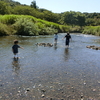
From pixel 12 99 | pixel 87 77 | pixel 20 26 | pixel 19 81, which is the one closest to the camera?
pixel 12 99

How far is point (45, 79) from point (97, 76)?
3.76 metres

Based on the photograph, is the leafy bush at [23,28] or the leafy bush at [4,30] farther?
the leafy bush at [23,28]

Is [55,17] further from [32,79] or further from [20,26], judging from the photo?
[32,79]

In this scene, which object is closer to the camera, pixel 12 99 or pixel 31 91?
pixel 12 99

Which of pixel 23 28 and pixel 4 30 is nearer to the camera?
pixel 4 30

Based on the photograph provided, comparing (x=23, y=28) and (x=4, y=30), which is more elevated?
(x=23, y=28)

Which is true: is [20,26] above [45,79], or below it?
above

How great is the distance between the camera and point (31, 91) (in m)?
6.95

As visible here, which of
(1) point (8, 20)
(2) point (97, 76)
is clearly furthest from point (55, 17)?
(2) point (97, 76)

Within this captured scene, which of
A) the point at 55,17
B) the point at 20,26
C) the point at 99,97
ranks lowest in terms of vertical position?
the point at 99,97

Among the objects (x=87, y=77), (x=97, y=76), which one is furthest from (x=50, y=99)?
(x=97, y=76)

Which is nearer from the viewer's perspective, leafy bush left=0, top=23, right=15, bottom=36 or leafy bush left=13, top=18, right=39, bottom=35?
leafy bush left=0, top=23, right=15, bottom=36

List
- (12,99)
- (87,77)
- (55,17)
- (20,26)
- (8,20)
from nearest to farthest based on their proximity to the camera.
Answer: (12,99), (87,77), (20,26), (8,20), (55,17)

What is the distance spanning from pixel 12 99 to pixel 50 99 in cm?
177
